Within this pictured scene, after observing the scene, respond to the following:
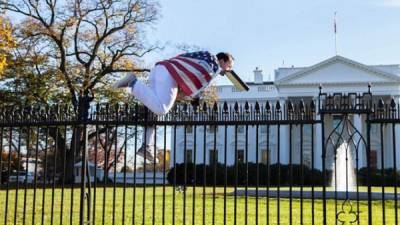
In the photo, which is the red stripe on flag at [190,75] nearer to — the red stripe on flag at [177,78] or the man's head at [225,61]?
the red stripe on flag at [177,78]

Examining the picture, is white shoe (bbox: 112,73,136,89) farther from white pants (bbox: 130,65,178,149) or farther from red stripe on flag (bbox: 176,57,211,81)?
red stripe on flag (bbox: 176,57,211,81)

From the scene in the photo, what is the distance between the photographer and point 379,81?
167 ft

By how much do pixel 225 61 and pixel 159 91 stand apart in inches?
30.0

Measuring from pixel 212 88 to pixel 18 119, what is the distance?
28534 mm

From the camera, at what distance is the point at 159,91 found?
567 centimetres

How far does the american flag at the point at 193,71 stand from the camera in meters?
5.68

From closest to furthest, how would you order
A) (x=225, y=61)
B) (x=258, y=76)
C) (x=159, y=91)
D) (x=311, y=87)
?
(x=159, y=91), (x=225, y=61), (x=311, y=87), (x=258, y=76)

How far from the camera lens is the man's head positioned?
5887 mm

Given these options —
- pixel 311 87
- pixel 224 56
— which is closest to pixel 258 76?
pixel 311 87

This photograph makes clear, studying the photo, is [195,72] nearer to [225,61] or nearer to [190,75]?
[190,75]

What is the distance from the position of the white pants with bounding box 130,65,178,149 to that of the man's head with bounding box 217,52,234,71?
0.53m

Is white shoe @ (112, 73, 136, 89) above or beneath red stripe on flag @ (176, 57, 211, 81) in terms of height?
beneath

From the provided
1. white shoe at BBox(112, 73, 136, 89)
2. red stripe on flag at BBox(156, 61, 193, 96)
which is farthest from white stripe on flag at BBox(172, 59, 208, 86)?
white shoe at BBox(112, 73, 136, 89)

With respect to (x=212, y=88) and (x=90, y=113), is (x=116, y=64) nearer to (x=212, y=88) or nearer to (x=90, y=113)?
(x=212, y=88)
